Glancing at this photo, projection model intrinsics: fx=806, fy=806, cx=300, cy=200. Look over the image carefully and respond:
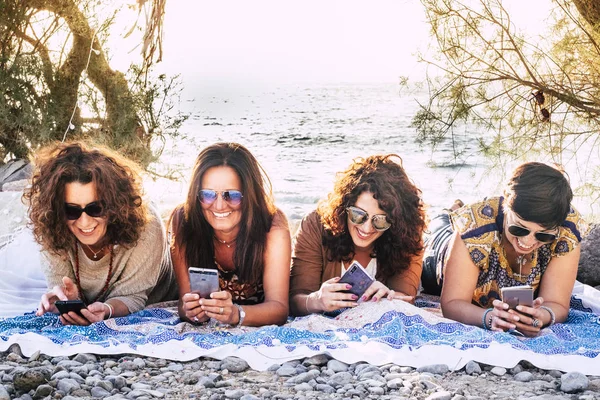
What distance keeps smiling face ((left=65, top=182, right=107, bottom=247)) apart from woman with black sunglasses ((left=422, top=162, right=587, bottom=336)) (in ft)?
6.79

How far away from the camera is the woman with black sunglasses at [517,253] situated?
14.6 feet

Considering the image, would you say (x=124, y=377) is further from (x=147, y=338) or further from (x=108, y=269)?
A: (x=108, y=269)

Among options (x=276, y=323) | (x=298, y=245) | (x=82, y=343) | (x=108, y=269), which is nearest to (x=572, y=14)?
(x=298, y=245)

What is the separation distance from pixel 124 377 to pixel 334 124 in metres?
23.5

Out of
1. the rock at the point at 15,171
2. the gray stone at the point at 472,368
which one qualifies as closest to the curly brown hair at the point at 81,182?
the gray stone at the point at 472,368

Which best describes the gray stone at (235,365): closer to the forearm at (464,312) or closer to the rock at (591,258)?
the forearm at (464,312)

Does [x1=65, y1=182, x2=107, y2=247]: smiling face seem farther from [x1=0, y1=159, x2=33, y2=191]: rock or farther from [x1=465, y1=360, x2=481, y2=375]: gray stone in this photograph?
[x1=0, y1=159, x2=33, y2=191]: rock

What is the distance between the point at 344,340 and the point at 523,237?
3.83 ft

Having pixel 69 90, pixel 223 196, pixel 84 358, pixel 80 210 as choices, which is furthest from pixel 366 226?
pixel 69 90

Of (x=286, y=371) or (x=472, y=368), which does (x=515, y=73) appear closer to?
(x=472, y=368)

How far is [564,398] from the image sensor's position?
12.0 feet

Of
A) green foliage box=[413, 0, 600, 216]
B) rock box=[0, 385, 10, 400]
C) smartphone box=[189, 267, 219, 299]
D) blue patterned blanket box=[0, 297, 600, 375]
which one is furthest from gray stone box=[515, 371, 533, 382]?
green foliage box=[413, 0, 600, 216]

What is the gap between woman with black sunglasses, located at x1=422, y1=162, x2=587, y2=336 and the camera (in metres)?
4.44

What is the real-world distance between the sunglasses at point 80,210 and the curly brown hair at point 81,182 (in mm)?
29
